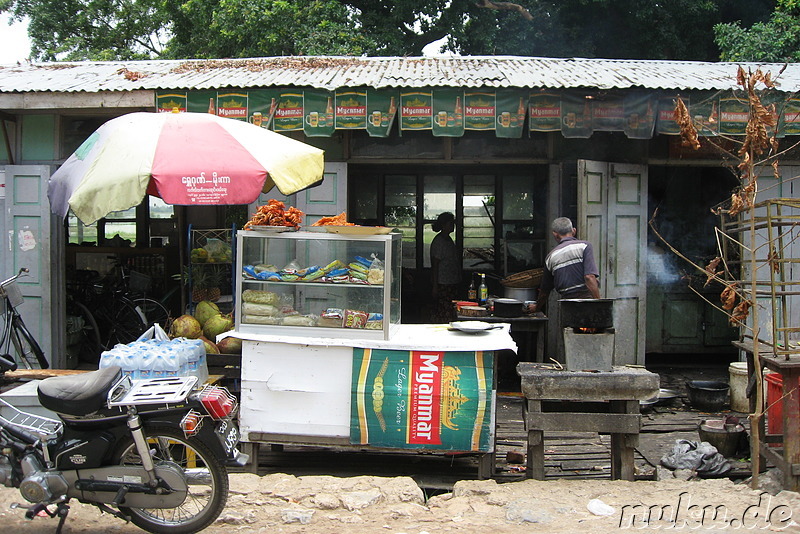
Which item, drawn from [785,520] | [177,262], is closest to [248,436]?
[785,520]

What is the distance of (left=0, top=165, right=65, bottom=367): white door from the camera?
7.77m

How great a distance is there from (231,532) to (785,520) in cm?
348

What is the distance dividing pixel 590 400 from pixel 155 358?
11.0 feet

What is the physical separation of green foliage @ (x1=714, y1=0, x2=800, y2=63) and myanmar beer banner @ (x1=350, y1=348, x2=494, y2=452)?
11.6 meters

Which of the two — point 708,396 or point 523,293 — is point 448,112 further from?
point 708,396

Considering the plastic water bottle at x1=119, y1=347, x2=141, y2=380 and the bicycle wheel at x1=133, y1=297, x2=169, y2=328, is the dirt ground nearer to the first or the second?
the plastic water bottle at x1=119, y1=347, x2=141, y2=380

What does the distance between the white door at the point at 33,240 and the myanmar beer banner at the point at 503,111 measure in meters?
2.79

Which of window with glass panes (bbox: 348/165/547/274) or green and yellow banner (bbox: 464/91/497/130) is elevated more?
green and yellow banner (bbox: 464/91/497/130)

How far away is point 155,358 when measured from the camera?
535 cm

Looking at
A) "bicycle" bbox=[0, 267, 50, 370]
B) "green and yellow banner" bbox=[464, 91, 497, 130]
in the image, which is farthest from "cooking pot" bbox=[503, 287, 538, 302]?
"bicycle" bbox=[0, 267, 50, 370]

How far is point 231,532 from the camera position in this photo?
422cm

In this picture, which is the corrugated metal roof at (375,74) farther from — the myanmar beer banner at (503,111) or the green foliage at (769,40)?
the green foliage at (769,40)

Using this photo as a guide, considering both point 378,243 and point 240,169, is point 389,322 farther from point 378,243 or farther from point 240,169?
point 240,169

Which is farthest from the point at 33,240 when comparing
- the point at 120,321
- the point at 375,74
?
the point at 375,74
